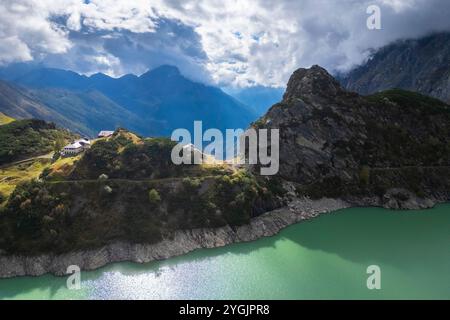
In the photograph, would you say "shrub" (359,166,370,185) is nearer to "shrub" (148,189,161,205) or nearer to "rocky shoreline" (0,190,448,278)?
"rocky shoreline" (0,190,448,278)

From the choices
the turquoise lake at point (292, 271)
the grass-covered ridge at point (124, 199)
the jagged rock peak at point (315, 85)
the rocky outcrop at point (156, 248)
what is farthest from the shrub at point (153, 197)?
the jagged rock peak at point (315, 85)

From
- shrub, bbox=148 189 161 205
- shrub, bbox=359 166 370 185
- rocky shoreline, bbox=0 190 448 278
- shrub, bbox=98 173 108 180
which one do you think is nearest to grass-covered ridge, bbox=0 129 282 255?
shrub, bbox=148 189 161 205

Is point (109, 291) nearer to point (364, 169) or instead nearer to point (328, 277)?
point (328, 277)

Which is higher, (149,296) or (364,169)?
(364,169)

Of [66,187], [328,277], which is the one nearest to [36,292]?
[66,187]

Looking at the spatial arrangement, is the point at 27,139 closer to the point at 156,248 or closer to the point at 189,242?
the point at 156,248

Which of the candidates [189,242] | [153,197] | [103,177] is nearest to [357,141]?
[189,242]

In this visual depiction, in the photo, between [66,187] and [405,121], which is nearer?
[66,187]
